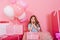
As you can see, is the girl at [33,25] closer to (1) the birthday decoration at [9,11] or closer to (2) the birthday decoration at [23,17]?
(2) the birthday decoration at [23,17]

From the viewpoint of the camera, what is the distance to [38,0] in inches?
50.0

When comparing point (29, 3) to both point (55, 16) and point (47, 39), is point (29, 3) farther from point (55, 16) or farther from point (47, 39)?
point (47, 39)

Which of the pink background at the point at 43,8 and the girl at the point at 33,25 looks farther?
the pink background at the point at 43,8

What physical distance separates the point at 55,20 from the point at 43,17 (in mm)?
186

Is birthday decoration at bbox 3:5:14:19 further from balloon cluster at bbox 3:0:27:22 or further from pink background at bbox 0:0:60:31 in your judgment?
pink background at bbox 0:0:60:31

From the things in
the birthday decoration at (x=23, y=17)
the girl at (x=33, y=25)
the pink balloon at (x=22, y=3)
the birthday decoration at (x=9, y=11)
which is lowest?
the girl at (x=33, y=25)

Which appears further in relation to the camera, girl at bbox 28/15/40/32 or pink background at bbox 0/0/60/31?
pink background at bbox 0/0/60/31

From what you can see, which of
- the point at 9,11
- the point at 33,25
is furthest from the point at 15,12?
the point at 33,25

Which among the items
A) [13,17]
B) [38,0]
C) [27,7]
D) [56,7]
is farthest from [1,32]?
[56,7]

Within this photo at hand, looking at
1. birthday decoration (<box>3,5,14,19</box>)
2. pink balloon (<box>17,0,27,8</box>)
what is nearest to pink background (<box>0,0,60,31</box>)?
pink balloon (<box>17,0,27,8</box>)

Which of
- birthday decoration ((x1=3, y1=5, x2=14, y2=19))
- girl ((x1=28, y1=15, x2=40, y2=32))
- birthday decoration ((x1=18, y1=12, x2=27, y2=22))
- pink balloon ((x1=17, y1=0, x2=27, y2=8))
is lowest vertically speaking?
girl ((x1=28, y1=15, x2=40, y2=32))

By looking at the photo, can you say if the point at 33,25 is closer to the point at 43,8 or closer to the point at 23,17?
the point at 23,17

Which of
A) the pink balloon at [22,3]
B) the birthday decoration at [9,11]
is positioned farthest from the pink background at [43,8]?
the birthday decoration at [9,11]

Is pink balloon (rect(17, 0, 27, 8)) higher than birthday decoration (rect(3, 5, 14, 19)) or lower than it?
higher
